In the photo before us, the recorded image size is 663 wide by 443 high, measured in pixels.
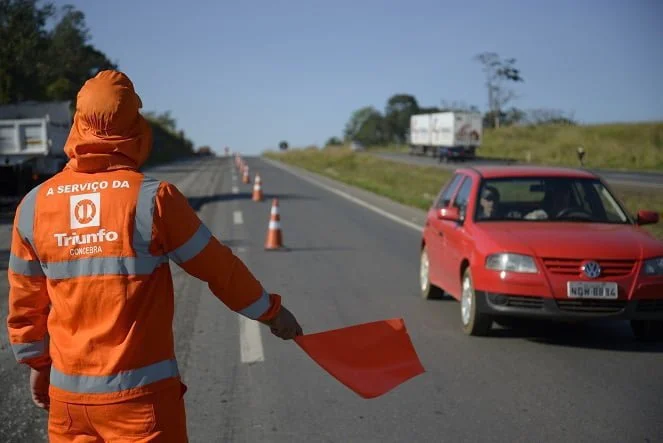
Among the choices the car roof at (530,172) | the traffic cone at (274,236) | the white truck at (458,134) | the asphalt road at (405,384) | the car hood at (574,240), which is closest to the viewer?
the asphalt road at (405,384)

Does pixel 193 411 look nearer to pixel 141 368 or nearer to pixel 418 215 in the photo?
pixel 141 368

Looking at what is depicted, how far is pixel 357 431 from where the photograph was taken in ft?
18.6

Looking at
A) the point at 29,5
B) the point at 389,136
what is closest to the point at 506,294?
the point at 29,5

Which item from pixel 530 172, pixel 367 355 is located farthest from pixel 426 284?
pixel 367 355

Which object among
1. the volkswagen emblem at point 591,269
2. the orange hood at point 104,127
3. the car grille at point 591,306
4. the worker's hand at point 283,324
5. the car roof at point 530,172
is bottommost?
the car grille at point 591,306

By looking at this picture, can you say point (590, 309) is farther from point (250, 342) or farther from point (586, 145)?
point (586, 145)

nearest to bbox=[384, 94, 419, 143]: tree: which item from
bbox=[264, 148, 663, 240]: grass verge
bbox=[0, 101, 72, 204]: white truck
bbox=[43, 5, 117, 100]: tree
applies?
bbox=[43, 5, 117, 100]: tree

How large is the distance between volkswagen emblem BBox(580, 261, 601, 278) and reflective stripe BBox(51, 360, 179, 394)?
18.0 feet

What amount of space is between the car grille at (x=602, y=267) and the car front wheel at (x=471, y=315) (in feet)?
2.49

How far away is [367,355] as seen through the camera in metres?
3.68

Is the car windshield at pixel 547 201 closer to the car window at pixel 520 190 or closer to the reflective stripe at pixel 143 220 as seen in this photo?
the car window at pixel 520 190

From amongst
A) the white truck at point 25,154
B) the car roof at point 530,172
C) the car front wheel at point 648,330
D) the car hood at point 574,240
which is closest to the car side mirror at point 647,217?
the car hood at point 574,240

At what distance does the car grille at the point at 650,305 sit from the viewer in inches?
311

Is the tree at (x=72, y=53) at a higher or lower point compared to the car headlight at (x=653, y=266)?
higher
